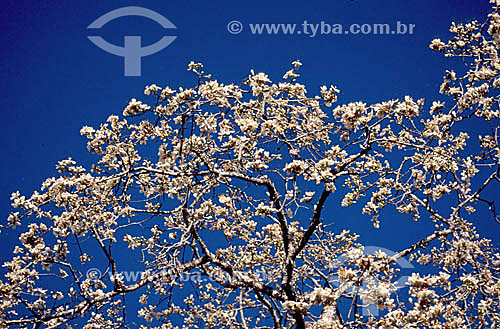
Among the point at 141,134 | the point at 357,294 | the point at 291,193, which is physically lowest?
the point at 357,294

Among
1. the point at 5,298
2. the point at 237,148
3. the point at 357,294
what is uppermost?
the point at 237,148

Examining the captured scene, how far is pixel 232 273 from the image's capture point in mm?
6031

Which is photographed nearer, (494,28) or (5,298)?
(5,298)

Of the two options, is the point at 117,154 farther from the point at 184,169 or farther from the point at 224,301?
the point at 224,301

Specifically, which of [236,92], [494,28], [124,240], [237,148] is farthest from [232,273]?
[494,28]

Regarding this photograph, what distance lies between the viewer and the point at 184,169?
4973mm

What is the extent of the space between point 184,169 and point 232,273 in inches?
71.7

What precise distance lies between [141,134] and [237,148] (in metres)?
1.18

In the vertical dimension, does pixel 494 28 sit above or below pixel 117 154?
above

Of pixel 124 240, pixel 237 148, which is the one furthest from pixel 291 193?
pixel 124 240

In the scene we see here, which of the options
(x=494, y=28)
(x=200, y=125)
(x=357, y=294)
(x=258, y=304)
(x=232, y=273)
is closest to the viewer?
(x=357, y=294)

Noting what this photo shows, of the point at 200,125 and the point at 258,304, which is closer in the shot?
the point at 200,125

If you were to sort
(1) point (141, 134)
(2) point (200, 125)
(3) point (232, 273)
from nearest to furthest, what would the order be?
(2) point (200, 125) → (1) point (141, 134) → (3) point (232, 273)

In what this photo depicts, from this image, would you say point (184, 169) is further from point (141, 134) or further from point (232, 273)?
point (232, 273)
